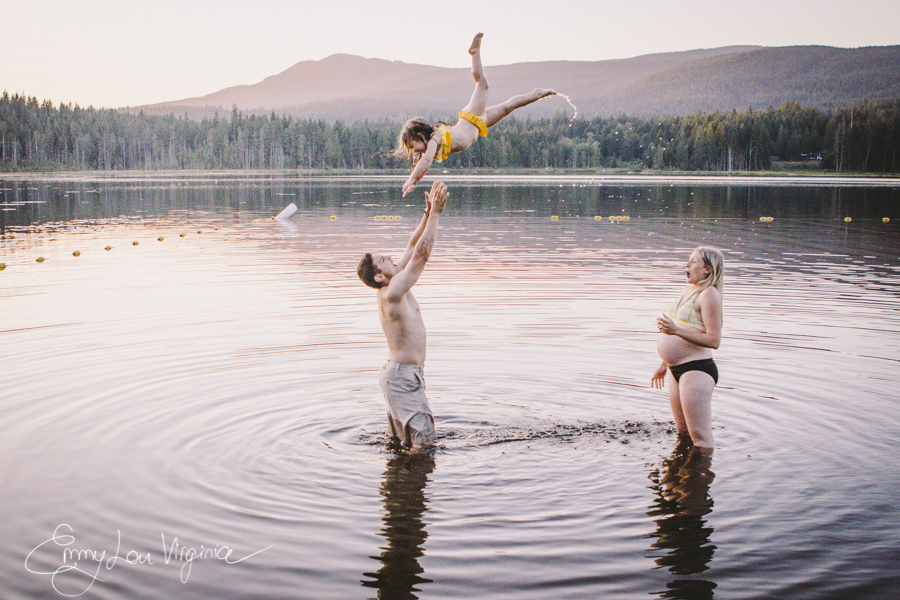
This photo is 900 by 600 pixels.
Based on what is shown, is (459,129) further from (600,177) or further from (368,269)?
(600,177)

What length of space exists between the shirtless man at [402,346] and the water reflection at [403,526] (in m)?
0.33

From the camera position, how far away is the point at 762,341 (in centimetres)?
1270

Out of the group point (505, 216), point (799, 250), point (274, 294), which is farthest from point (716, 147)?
point (274, 294)

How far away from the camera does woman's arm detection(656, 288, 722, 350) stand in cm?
733

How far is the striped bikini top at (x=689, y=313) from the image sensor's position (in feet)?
24.6

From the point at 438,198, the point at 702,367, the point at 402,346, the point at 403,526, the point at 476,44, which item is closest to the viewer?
the point at 403,526

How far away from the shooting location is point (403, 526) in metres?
6.41

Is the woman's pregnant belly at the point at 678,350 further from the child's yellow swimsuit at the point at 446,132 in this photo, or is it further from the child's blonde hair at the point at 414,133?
the child's blonde hair at the point at 414,133

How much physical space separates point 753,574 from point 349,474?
12.0ft

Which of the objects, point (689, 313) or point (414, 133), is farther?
point (414, 133)

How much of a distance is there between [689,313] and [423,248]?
263 centimetres

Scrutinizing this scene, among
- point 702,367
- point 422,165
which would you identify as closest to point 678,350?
point 702,367

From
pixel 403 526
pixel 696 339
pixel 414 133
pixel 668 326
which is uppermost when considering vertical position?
pixel 414 133

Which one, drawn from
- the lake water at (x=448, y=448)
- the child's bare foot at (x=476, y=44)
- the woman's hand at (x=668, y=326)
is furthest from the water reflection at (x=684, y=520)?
the child's bare foot at (x=476, y=44)
